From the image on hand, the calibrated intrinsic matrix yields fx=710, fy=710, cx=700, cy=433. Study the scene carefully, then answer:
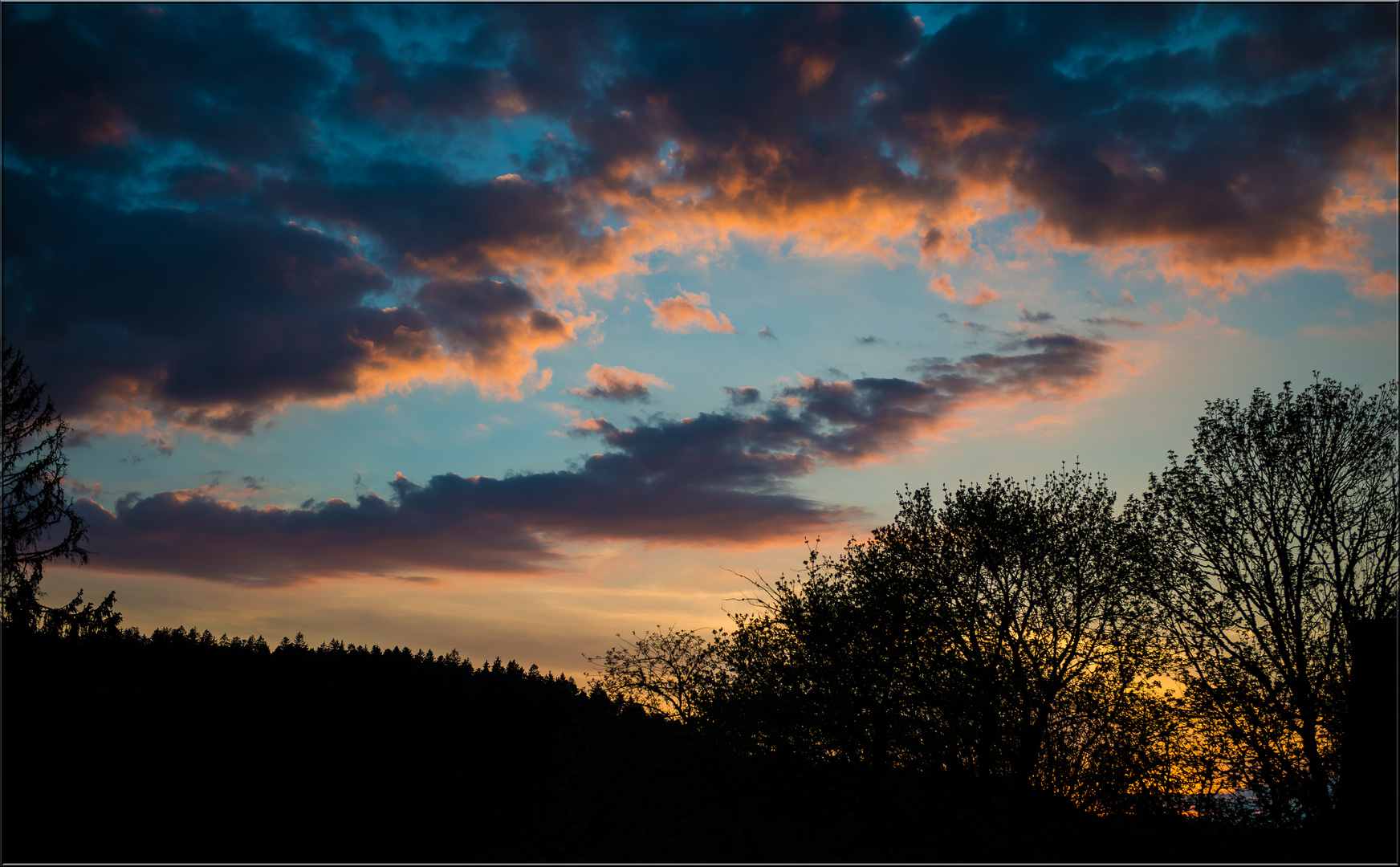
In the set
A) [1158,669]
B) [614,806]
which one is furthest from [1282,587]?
[614,806]

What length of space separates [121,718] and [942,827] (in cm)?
2443

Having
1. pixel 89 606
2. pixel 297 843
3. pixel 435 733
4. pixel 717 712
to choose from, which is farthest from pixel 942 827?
pixel 435 733

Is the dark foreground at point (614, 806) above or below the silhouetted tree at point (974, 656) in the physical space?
below

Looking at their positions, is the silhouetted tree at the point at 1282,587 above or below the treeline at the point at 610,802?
above

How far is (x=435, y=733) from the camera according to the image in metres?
124

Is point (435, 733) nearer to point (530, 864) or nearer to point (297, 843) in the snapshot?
point (297, 843)

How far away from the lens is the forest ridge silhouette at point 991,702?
61.6 ft

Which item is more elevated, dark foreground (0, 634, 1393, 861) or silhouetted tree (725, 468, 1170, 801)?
silhouetted tree (725, 468, 1170, 801)

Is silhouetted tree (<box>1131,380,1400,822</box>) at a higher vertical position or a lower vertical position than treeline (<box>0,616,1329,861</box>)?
higher

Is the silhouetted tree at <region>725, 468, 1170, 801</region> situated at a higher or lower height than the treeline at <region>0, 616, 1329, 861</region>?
higher

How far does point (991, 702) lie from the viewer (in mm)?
22453

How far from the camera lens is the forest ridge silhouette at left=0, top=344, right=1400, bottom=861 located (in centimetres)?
1877

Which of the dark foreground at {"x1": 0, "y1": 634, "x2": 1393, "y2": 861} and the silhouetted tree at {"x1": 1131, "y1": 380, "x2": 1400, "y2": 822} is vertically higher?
the silhouetted tree at {"x1": 1131, "y1": 380, "x2": 1400, "y2": 822}

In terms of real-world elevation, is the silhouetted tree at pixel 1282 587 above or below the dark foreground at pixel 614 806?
above
